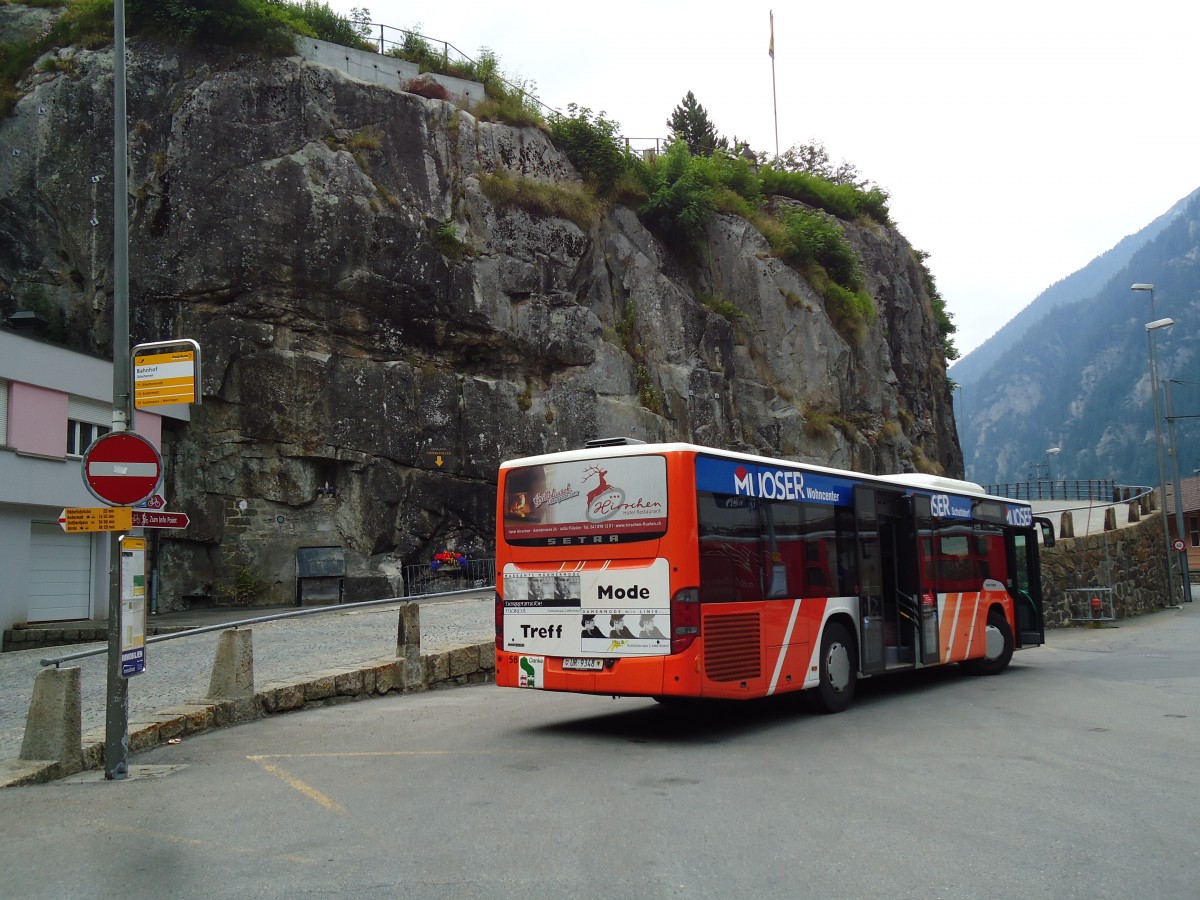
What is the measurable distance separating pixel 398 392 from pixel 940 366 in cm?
3325

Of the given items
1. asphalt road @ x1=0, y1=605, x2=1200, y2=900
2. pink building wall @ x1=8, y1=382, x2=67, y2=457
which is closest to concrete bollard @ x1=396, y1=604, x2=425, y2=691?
asphalt road @ x1=0, y1=605, x2=1200, y2=900

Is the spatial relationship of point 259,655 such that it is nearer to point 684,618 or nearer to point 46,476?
point 684,618

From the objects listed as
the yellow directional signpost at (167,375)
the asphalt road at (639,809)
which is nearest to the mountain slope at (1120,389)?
the asphalt road at (639,809)

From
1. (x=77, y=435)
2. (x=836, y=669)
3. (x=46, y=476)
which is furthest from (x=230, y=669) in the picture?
(x=77, y=435)

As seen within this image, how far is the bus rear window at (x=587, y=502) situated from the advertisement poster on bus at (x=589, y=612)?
36 centimetres

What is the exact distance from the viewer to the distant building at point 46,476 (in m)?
21.9

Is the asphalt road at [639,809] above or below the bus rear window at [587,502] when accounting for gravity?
below

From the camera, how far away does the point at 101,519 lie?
8508mm

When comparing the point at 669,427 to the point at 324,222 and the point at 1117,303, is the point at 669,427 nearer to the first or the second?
the point at 324,222

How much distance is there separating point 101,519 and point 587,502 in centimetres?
447

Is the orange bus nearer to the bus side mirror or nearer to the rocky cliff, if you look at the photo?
the bus side mirror

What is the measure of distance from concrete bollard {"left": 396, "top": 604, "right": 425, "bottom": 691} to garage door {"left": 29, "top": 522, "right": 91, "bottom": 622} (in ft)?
43.5

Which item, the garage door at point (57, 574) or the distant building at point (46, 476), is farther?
the garage door at point (57, 574)

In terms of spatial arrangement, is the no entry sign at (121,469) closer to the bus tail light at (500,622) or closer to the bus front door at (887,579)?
the bus tail light at (500,622)
